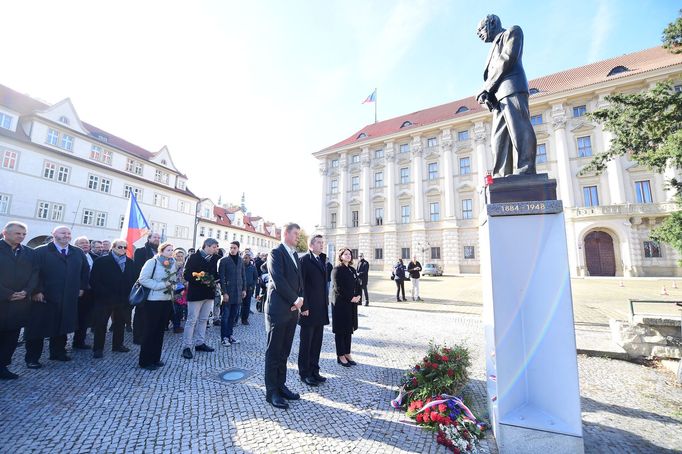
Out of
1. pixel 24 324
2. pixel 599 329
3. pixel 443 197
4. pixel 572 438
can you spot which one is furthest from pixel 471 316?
pixel 443 197

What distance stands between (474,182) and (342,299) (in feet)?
107

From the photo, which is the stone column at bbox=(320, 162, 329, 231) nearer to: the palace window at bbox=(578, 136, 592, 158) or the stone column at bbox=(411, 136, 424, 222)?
the stone column at bbox=(411, 136, 424, 222)

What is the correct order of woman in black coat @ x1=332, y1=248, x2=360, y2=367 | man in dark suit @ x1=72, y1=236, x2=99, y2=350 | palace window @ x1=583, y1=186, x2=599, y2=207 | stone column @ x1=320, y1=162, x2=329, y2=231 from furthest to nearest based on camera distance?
stone column @ x1=320, y1=162, x2=329, y2=231
palace window @ x1=583, y1=186, x2=599, y2=207
man in dark suit @ x1=72, y1=236, x2=99, y2=350
woman in black coat @ x1=332, y1=248, x2=360, y2=367

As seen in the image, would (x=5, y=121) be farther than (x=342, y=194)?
No

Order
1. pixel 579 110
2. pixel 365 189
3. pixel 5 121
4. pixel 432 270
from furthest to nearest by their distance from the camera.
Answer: pixel 365 189 < pixel 432 270 < pixel 579 110 < pixel 5 121

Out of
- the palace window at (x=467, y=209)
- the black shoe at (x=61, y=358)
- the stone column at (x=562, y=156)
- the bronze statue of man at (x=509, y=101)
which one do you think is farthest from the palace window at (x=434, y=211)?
the black shoe at (x=61, y=358)

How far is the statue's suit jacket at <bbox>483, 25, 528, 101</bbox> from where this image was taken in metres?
3.22

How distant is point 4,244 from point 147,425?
3.83 metres

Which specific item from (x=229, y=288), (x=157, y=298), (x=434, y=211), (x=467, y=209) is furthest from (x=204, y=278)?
(x=434, y=211)

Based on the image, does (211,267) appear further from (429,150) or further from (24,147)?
(429,150)

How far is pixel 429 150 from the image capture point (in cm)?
3659

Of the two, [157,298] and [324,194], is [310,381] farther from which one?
[324,194]

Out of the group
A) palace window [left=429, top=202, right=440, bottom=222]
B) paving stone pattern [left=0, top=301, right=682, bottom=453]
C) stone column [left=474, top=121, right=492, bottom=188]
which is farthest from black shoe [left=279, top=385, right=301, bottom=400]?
stone column [left=474, top=121, right=492, bottom=188]

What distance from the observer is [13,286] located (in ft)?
13.9
